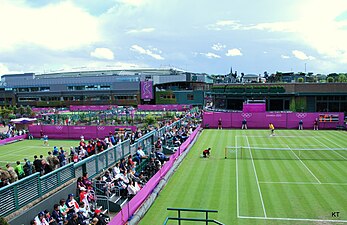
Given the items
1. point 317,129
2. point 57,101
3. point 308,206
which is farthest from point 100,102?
point 308,206

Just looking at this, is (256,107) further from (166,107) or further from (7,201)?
(7,201)

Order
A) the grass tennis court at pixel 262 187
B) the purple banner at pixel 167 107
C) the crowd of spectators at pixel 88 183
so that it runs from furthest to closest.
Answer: the purple banner at pixel 167 107 → the grass tennis court at pixel 262 187 → the crowd of spectators at pixel 88 183

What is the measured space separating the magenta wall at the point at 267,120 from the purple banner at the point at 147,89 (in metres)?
50.2

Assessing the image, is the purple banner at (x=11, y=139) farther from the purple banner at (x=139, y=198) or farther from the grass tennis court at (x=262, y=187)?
the purple banner at (x=139, y=198)

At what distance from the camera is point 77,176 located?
15305 mm

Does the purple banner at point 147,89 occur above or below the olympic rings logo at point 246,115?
above

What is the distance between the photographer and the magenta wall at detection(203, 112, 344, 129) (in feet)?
131

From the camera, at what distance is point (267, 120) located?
4141 cm

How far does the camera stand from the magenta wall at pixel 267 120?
39.9m

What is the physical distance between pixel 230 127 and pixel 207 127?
3.19 meters

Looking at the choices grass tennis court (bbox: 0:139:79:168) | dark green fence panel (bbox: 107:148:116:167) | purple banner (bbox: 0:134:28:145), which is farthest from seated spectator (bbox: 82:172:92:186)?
purple banner (bbox: 0:134:28:145)

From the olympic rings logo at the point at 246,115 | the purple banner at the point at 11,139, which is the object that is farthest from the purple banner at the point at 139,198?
the purple banner at the point at 11,139

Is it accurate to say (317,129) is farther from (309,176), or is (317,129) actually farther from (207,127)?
(309,176)

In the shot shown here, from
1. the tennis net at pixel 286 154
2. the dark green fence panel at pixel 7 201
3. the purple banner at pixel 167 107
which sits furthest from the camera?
the purple banner at pixel 167 107
